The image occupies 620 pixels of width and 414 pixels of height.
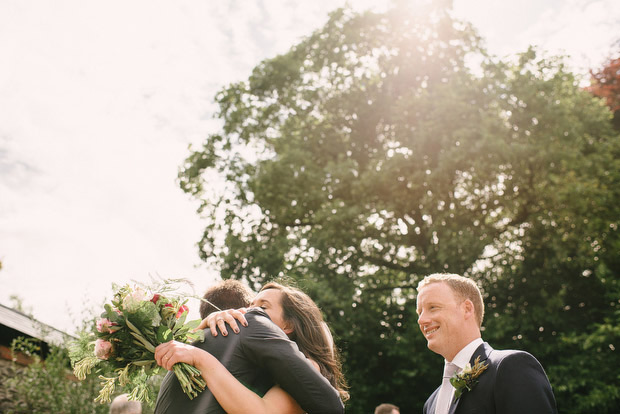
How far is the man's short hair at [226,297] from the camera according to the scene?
130 inches

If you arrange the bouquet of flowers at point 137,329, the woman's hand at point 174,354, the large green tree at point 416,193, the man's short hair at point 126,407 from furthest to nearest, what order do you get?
the large green tree at point 416,193
the man's short hair at point 126,407
the bouquet of flowers at point 137,329
the woman's hand at point 174,354

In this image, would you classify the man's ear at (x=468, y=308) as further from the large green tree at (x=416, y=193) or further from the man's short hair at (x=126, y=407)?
the large green tree at (x=416, y=193)

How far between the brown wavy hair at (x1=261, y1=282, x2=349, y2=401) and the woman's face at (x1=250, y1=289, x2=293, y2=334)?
0.07 ft

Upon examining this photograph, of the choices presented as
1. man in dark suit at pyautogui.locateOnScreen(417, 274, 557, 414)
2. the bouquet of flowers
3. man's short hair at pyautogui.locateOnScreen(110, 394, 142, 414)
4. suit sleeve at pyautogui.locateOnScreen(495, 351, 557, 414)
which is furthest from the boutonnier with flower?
man's short hair at pyautogui.locateOnScreen(110, 394, 142, 414)

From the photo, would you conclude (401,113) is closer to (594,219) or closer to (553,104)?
(553,104)

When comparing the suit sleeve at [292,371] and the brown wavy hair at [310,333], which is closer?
the suit sleeve at [292,371]

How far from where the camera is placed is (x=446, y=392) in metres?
3.41

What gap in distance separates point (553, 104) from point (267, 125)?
8.44m

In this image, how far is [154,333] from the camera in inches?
112

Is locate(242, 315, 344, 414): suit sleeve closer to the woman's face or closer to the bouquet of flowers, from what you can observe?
the bouquet of flowers

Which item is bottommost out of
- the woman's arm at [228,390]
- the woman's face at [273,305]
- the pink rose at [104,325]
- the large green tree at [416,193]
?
the woman's arm at [228,390]

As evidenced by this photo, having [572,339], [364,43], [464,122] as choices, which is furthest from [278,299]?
[364,43]

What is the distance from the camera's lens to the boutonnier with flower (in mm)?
2957

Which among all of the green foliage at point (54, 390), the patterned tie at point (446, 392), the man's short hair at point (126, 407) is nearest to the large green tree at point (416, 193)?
the green foliage at point (54, 390)
